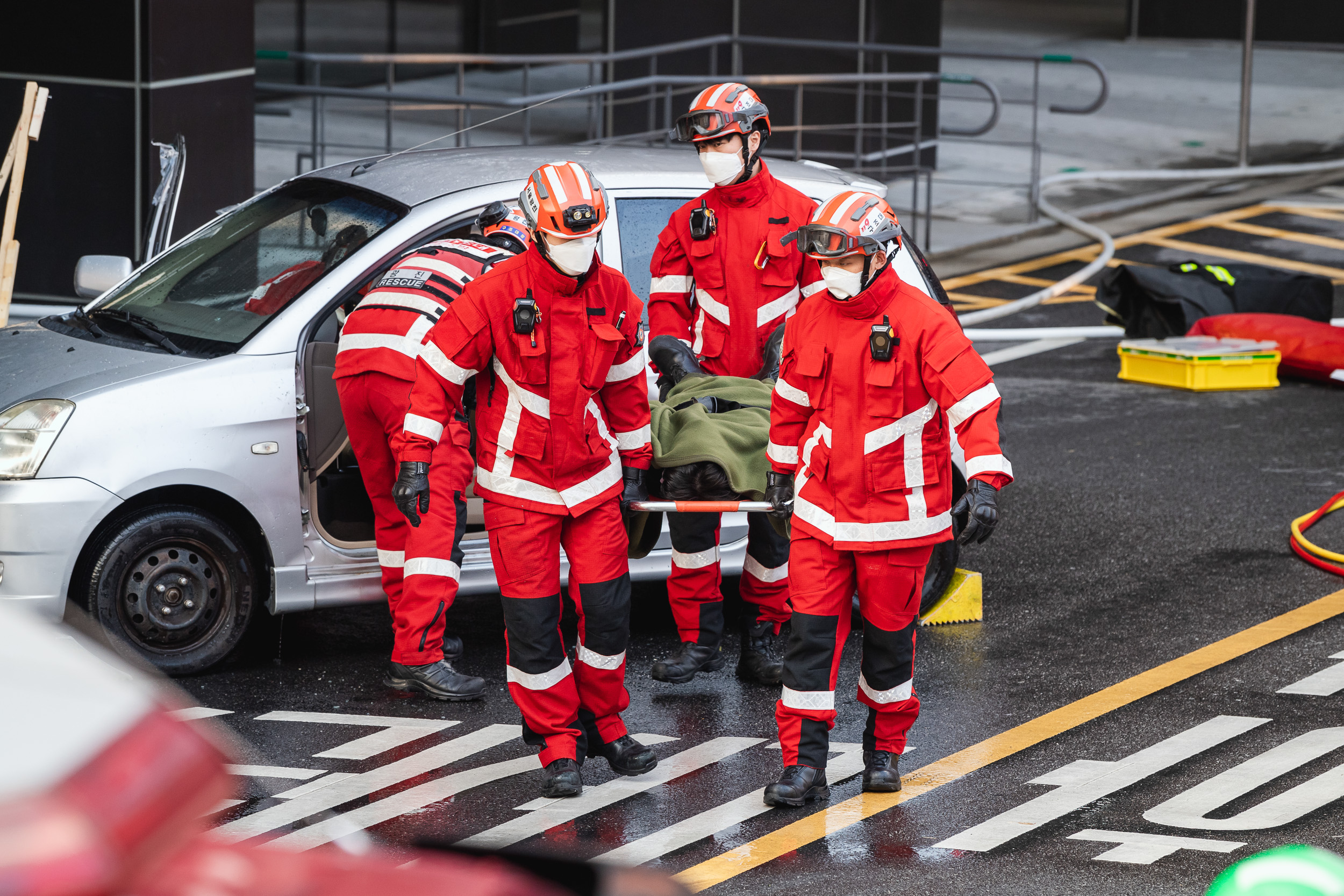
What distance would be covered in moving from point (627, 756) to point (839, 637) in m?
0.78

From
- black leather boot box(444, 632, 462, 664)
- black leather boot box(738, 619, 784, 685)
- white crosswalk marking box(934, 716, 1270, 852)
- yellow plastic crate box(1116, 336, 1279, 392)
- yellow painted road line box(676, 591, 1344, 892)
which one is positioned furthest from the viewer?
yellow plastic crate box(1116, 336, 1279, 392)

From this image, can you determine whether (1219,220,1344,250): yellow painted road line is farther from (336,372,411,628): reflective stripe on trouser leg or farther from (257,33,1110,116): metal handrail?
(336,372,411,628): reflective stripe on trouser leg

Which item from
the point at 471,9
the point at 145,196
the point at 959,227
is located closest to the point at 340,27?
the point at 471,9

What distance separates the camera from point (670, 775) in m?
5.50

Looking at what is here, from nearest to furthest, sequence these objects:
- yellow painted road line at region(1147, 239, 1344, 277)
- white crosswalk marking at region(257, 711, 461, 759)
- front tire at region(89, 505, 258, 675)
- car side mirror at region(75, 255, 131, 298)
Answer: white crosswalk marking at region(257, 711, 461, 759), front tire at region(89, 505, 258, 675), car side mirror at region(75, 255, 131, 298), yellow painted road line at region(1147, 239, 1344, 277)

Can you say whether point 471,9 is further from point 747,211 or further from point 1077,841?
point 1077,841

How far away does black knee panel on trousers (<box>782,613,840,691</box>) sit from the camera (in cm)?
523

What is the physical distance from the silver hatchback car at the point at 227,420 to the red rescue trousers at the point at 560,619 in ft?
3.63

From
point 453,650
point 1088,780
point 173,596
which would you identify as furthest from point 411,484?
point 1088,780

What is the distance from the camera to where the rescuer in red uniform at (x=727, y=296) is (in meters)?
6.36

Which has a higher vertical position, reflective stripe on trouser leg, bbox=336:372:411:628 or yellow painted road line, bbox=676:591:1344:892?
reflective stripe on trouser leg, bbox=336:372:411:628

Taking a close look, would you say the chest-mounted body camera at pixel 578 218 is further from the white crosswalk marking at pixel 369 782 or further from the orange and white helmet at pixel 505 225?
the white crosswalk marking at pixel 369 782

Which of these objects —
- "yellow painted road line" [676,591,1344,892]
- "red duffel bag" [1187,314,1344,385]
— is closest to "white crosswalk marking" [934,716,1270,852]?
"yellow painted road line" [676,591,1344,892]

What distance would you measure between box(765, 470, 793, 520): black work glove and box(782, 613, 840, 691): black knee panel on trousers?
417 mm
